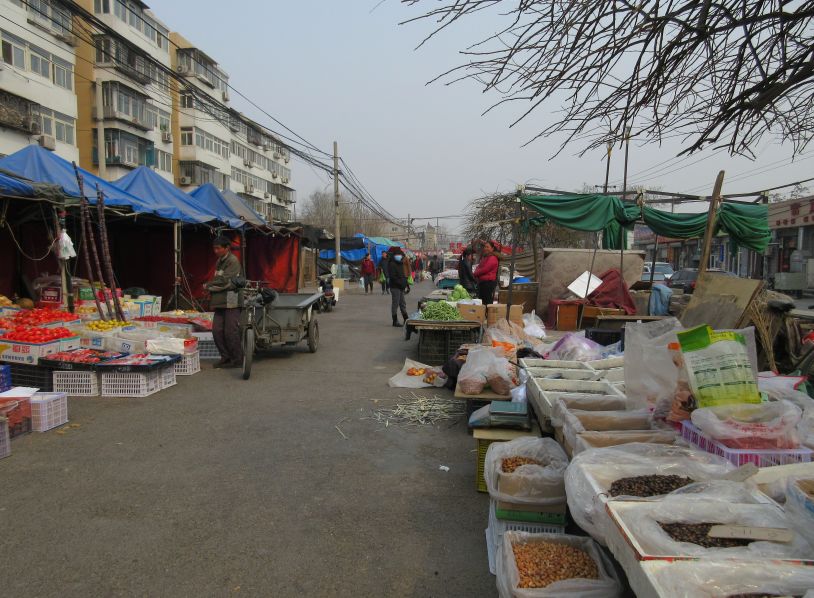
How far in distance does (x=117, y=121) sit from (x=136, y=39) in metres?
6.12

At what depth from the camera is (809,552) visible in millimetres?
1799

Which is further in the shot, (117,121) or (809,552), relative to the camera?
(117,121)

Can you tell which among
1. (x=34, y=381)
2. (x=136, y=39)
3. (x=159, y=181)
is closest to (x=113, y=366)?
(x=34, y=381)

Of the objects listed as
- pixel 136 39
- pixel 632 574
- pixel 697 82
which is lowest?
pixel 632 574

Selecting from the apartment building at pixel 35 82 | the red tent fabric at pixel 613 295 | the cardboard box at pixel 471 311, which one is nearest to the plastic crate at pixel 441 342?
the cardboard box at pixel 471 311

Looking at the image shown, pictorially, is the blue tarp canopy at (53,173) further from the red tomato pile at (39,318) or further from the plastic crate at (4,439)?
the plastic crate at (4,439)

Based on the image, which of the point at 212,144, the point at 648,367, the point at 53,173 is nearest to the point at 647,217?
the point at 648,367

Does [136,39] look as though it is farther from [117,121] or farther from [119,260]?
[119,260]

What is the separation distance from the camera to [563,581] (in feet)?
7.50

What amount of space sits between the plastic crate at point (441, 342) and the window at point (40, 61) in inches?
1093

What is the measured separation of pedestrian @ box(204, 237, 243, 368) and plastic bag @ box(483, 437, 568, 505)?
595 cm

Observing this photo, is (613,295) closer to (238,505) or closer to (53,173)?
(238,505)

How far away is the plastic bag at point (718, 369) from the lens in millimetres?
2934

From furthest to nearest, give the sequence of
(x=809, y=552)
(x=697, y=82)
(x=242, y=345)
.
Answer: (x=242, y=345) < (x=697, y=82) < (x=809, y=552)
